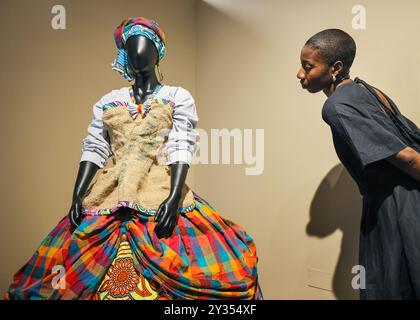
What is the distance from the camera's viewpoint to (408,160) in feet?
4.83

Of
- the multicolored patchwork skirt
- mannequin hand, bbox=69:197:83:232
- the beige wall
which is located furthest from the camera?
the beige wall

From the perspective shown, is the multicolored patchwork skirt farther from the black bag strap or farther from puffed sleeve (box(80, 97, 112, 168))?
the black bag strap

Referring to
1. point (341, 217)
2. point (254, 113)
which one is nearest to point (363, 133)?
point (341, 217)

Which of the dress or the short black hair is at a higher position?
the short black hair

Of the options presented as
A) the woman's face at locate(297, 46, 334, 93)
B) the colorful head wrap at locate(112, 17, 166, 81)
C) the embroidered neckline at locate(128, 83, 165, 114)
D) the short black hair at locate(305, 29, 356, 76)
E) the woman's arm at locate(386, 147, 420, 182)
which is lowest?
the woman's arm at locate(386, 147, 420, 182)

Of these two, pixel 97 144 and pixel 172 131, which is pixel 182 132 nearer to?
pixel 172 131

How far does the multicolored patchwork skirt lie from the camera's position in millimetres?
1438

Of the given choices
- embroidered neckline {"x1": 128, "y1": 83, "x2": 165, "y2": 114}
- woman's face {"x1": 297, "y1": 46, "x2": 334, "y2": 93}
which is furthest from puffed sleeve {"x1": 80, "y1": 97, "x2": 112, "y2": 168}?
woman's face {"x1": 297, "y1": 46, "x2": 334, "y2": 93}

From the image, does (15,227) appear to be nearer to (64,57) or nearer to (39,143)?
(39,143)

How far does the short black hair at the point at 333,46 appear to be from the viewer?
1.69m

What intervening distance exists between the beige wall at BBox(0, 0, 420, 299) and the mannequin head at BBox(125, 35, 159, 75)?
2.54ft

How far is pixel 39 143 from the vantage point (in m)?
2.34

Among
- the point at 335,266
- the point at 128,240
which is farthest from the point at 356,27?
the point at 128,240
